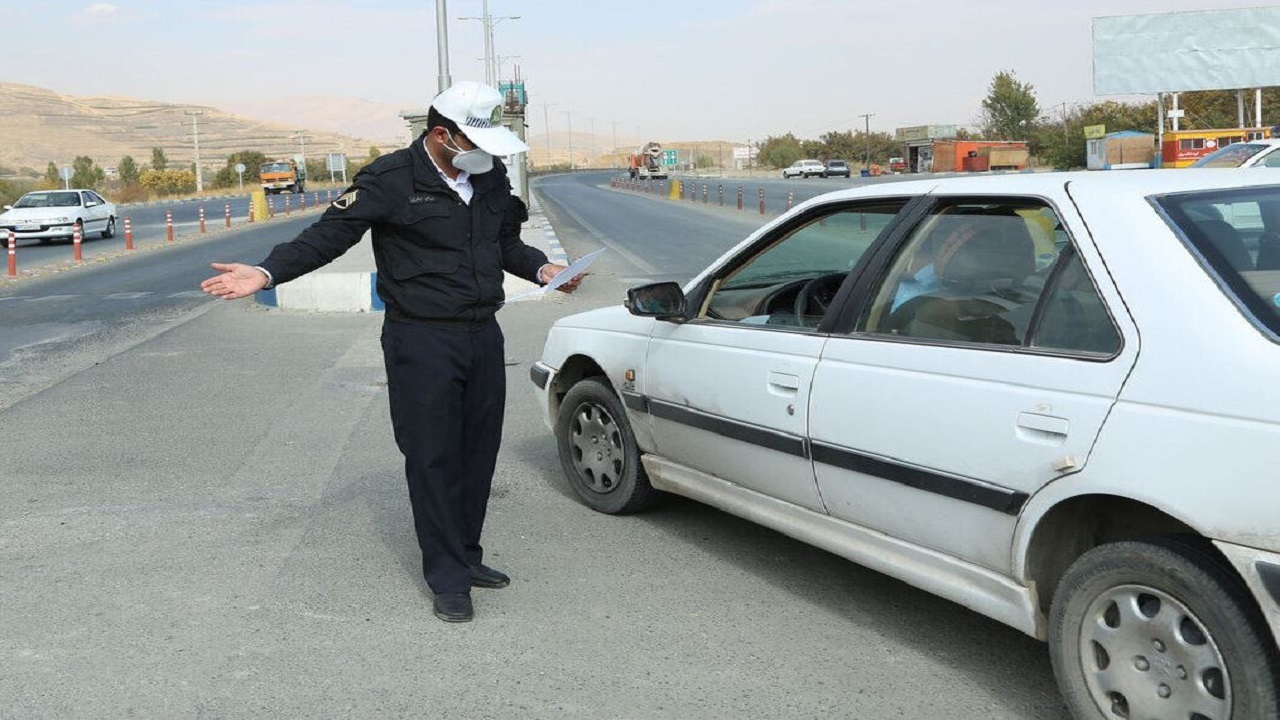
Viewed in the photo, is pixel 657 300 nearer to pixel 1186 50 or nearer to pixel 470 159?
pixel 470 159

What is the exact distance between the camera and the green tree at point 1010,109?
9338 centimetres

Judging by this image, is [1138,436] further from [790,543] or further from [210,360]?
[210,360]

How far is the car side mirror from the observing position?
483 centimetres

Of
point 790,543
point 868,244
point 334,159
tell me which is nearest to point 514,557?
point 790,543

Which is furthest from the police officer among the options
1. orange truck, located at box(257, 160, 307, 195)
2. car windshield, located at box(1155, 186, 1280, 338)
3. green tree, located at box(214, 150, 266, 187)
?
green tree, located at box(214, 150, 266, 187)

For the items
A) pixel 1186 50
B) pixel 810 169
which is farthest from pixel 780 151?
pixel 1186 50

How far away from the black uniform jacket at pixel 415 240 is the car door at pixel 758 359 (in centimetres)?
87

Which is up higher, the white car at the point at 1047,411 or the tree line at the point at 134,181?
the tree line at the point at 134,181

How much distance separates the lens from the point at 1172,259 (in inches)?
126

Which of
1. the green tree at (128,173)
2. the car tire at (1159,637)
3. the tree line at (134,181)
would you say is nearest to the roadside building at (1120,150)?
the tree line at (134,181)

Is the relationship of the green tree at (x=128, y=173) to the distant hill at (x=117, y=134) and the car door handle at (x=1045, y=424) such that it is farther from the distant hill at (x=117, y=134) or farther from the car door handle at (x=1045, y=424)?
the car door handle at (x=1045, y=424)

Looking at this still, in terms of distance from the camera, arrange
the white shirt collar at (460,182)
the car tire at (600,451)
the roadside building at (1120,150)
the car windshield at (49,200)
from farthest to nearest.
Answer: the roadside building at (1120,150)
the car windshield at (49,200)
the car tire at (600,451)
the white shirt collar at (460,182)

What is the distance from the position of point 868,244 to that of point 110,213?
107ft

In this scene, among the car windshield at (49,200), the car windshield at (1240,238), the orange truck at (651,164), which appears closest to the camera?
the car windshield at (1240,238)
